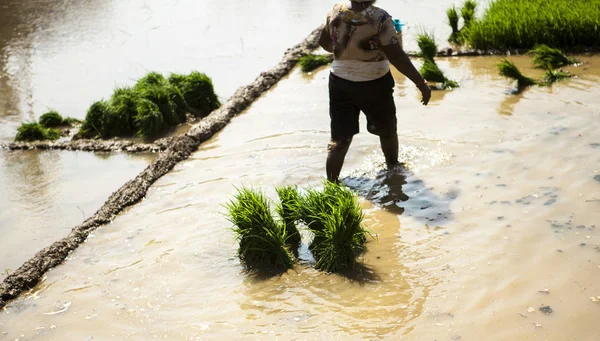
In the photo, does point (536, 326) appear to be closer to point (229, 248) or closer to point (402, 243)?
point (402, 243)

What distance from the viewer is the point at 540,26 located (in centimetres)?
839

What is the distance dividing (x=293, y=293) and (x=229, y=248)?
75cm

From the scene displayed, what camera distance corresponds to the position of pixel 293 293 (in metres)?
4.07

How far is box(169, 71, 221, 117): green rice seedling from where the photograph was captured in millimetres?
7723

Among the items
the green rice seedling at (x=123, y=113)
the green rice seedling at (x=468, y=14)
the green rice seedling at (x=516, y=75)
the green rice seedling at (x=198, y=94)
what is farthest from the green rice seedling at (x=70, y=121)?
the green rice seedling at (x=468, y=14)

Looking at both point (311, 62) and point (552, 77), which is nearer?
point (552, 77)

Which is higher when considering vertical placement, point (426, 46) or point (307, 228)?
point (426, 46)

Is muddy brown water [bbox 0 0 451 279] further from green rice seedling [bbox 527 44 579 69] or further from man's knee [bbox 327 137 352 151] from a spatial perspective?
man's knee [bbox 327 137 352 151]

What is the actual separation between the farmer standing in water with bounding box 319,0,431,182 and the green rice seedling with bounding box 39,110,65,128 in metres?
3.68

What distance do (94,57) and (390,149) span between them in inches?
234

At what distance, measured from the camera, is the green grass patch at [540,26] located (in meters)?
8.16

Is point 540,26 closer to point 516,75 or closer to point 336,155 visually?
point 516,75

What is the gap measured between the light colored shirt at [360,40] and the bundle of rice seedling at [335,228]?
3.17 feet

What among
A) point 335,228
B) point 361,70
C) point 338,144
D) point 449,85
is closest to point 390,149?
point 338,144
